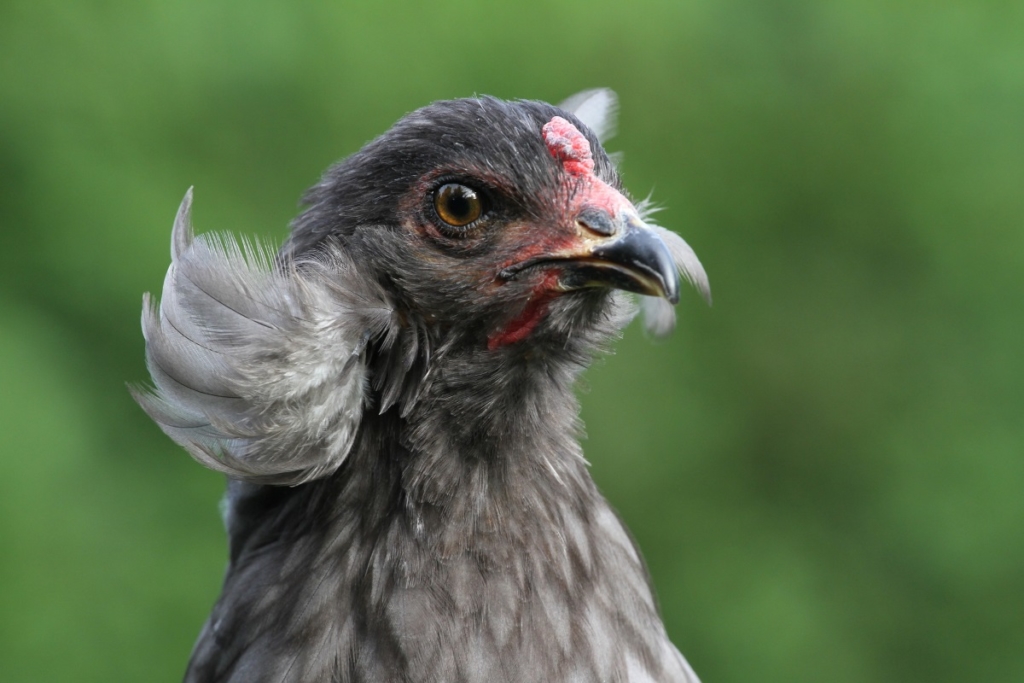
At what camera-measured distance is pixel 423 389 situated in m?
2.33

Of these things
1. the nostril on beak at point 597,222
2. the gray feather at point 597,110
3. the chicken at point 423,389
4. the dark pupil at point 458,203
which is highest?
the gray feather at point 597,110

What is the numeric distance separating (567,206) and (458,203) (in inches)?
8.8

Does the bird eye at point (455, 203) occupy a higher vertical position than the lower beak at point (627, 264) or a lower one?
higher

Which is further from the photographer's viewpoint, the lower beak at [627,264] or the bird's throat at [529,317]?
the bird's throat at [529,317]

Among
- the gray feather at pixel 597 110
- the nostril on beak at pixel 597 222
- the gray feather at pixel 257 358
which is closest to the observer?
the gray feather at pixel 257 358

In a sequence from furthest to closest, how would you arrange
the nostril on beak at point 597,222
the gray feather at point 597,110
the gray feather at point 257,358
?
the gray feather at point 597,110
the nostril on beak at point 597,222
the gray feather at point 257,358

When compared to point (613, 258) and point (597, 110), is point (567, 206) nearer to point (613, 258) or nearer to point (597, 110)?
point (613, 258)

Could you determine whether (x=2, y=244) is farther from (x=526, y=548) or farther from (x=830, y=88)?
(x=830, y=88)

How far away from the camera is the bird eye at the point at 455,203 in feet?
7.64

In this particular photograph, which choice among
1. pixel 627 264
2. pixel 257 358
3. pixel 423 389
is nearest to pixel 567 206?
pixel 627 264

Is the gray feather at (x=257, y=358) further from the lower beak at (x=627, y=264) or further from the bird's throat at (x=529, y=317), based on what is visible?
the lower beak at (x=627, y=264)

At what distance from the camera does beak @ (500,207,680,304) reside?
2.17 metres

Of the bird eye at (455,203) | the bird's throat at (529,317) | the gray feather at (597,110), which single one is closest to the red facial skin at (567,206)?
the bird's throat at (529,317)

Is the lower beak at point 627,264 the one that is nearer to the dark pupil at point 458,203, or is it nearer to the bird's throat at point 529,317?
the bird's throat at point 529,317
